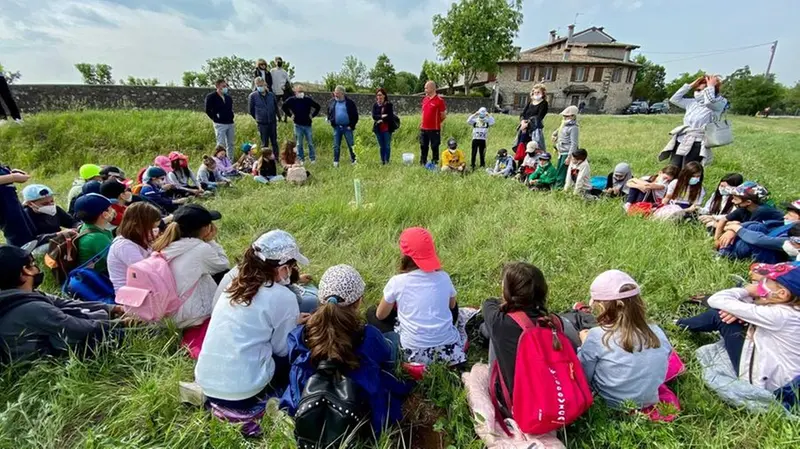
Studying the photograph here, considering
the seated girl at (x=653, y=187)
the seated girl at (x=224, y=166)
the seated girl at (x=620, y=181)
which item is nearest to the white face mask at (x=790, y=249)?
the seated girl at (x=653, y=187)

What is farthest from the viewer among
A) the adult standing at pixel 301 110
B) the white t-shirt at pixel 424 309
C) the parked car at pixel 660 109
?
the parked car at pixel 660 109

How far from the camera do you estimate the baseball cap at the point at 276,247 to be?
213cm

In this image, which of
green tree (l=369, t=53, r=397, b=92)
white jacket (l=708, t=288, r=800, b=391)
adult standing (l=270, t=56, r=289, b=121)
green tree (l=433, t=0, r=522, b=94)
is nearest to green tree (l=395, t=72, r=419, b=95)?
green tree (l=369, t=53, r=397, b=92)

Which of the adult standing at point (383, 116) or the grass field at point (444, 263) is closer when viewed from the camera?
the grass field at point (444, 263)

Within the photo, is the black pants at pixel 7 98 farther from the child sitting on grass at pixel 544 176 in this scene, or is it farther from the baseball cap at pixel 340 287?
the child sitting on grass at pixel 544 176

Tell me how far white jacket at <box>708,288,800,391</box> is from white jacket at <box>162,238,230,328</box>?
3.40 meters

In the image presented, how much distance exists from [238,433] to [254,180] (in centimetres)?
604

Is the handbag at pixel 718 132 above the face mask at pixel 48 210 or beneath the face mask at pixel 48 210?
above

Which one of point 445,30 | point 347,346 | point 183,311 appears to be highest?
point 445,30

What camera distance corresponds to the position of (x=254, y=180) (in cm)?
725

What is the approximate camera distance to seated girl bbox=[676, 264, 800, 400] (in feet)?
6.46

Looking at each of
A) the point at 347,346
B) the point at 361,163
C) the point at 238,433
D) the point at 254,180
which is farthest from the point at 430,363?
the point at 361,163

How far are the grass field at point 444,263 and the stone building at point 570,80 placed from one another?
31.4 m

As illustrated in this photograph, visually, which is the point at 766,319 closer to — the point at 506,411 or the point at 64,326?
the point at 506,411
